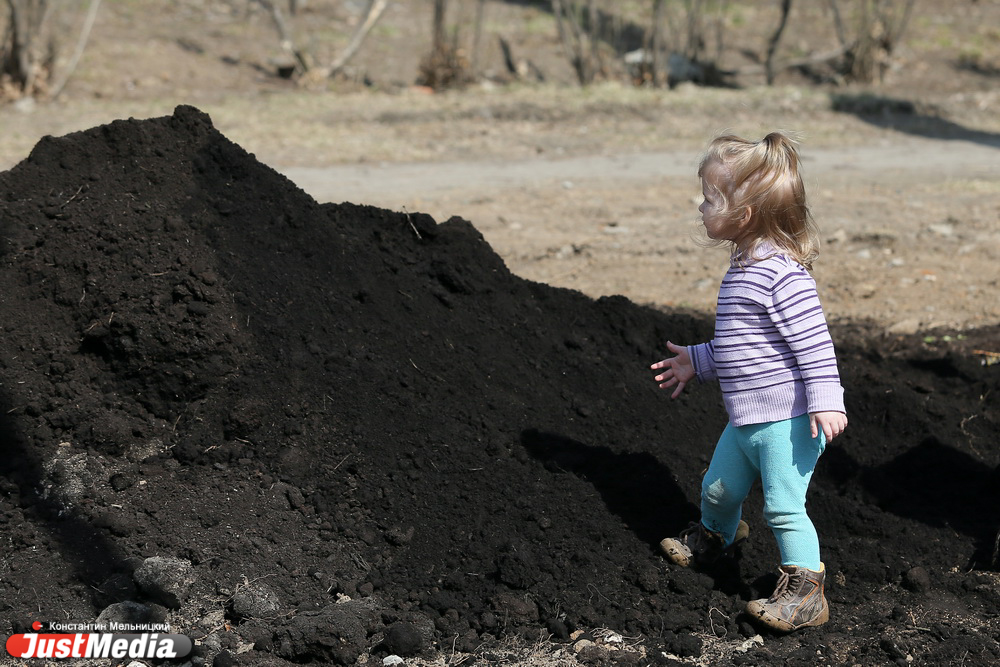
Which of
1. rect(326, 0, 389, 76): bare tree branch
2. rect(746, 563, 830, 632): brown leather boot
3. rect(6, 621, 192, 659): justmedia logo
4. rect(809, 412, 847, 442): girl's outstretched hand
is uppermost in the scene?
rect(326, 0, 389, 76): bare tree branch

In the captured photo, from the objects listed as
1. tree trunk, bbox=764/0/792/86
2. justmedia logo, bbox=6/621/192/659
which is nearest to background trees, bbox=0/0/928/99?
tree trunk, bbox=764/0/792/86

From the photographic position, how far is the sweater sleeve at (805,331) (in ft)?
8.96

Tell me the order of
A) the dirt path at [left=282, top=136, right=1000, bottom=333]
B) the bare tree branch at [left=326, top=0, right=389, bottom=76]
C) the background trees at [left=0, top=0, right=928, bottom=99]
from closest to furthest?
the dirt path at [left=282, top=136, right=1000, bottom=333] < the background trees at [left=0, top=0, right=928, bottom=99] < the bare tree branch at [left=326, top=0, right=389, bottom=76]

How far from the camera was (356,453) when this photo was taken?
3.36m

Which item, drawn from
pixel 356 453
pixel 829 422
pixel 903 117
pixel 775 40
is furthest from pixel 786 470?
pixel 775 40

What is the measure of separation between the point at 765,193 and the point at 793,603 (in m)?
1.25

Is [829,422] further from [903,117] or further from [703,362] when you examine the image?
[903,117]

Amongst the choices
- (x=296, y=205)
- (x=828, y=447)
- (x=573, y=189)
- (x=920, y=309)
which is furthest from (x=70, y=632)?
(x=573, y=189)

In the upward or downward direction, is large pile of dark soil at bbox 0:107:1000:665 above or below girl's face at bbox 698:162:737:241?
below

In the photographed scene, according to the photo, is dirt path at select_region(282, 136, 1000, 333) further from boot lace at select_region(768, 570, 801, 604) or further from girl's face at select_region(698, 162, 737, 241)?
boot lace at select_region(768, 570, 801, 604)

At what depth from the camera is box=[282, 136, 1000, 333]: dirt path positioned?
6.51 meters

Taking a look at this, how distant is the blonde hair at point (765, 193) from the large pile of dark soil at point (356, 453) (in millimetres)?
1105

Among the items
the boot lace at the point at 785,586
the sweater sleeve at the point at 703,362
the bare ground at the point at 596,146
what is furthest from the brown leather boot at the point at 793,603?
the bare ground at the point at 596,146

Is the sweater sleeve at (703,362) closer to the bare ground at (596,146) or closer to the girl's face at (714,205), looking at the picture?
the girl's face at (714,205)
